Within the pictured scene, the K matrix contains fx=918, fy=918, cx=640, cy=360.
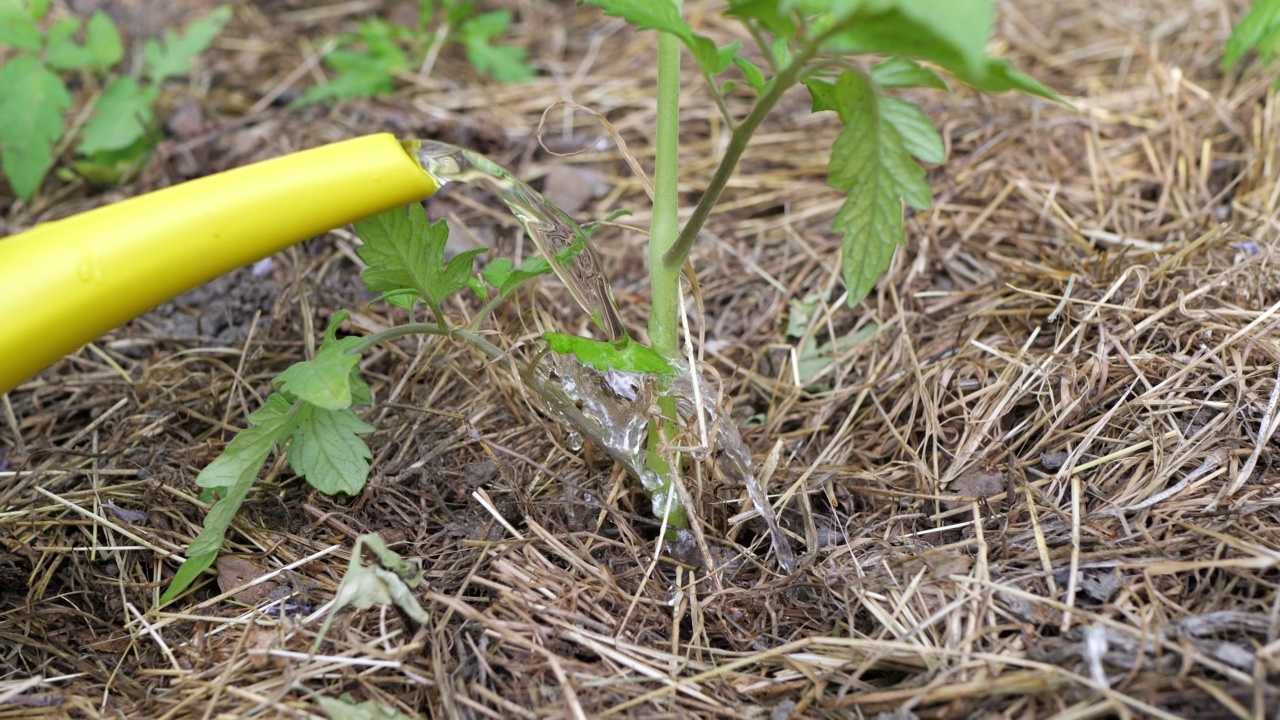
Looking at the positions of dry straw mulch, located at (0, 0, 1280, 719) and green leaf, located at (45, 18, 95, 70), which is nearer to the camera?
dry straw mulch, located at (0, 0, 1280, 719)

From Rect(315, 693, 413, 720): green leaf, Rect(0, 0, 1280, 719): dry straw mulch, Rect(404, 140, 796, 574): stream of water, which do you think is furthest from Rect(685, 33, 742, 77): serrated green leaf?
Rect(315, 693, 413, 720): green leaf

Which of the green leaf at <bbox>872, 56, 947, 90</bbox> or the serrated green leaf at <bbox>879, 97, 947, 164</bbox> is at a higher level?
the green leaf at <bbox>872, 56, 947, 90</bbox>

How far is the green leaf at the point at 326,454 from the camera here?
1365mm

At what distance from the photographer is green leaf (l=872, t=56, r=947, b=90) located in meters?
1.08

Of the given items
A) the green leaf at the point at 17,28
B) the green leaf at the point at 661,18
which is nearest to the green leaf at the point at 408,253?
the green leaf at the point at 661,18

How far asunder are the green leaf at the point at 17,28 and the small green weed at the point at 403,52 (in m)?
0.61

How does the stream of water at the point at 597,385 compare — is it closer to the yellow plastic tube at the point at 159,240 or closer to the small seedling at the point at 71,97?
the yellow plastic tube at the point at 159,240

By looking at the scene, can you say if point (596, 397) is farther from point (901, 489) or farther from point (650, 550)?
point (901, 489)

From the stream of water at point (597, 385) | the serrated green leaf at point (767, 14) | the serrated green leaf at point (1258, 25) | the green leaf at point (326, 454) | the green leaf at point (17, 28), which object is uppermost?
the serrated green leaf at point (767, 14)

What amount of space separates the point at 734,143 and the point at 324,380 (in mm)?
612

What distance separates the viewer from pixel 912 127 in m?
1.07

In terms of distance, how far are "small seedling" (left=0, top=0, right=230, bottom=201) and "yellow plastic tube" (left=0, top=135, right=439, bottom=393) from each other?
3.72 ft

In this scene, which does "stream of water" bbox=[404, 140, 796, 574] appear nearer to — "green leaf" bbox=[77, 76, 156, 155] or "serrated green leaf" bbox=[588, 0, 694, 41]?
"serrated green leaf" bbox=[588, 0, 694, 41]

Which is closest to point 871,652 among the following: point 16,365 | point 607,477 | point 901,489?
point 901,489
